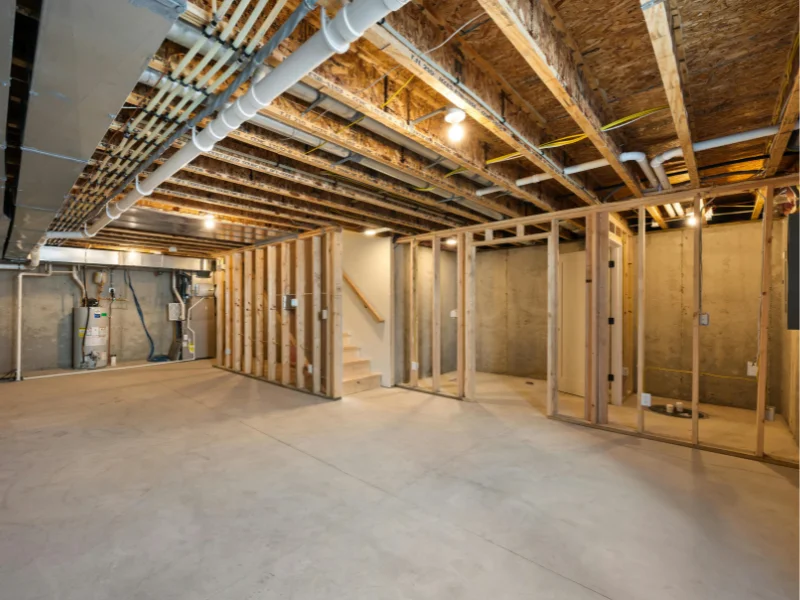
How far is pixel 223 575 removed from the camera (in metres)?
1.76

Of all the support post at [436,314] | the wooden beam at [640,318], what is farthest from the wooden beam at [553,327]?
the support post at [436,314]

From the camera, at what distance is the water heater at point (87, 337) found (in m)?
6.84

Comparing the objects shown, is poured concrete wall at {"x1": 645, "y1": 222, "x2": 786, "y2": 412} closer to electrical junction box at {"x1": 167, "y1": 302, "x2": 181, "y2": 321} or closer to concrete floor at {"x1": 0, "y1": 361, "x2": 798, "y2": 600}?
concrete floor at {"x1": 0, "y1": 361, "x2": 798, "y2": 600}

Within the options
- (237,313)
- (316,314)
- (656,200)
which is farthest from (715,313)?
(237,313)

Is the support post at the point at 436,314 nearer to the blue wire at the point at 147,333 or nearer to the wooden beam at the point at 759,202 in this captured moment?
the wooden beam at the point at 759,202

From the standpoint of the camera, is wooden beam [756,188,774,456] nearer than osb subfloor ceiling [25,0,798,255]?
No

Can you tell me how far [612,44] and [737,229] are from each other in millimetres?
4120

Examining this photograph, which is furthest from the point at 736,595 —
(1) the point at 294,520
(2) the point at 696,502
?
(1) the point at 294,520

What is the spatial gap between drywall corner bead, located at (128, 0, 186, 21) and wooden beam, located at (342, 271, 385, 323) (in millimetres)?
4602

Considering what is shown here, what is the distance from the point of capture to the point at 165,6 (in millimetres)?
1089

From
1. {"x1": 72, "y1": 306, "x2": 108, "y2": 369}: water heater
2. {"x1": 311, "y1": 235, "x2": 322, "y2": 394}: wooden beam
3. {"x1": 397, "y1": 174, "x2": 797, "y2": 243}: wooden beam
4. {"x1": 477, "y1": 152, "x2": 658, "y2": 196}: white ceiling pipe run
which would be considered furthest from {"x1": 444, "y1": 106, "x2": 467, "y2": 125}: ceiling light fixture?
{"x1": 72, "y1": 306, "x2": 108, "y2": 369}: water heater

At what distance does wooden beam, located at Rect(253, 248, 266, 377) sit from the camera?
6.07 meters

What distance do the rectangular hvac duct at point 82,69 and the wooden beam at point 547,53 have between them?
3.65 ft

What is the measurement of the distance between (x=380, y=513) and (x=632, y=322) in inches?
171
